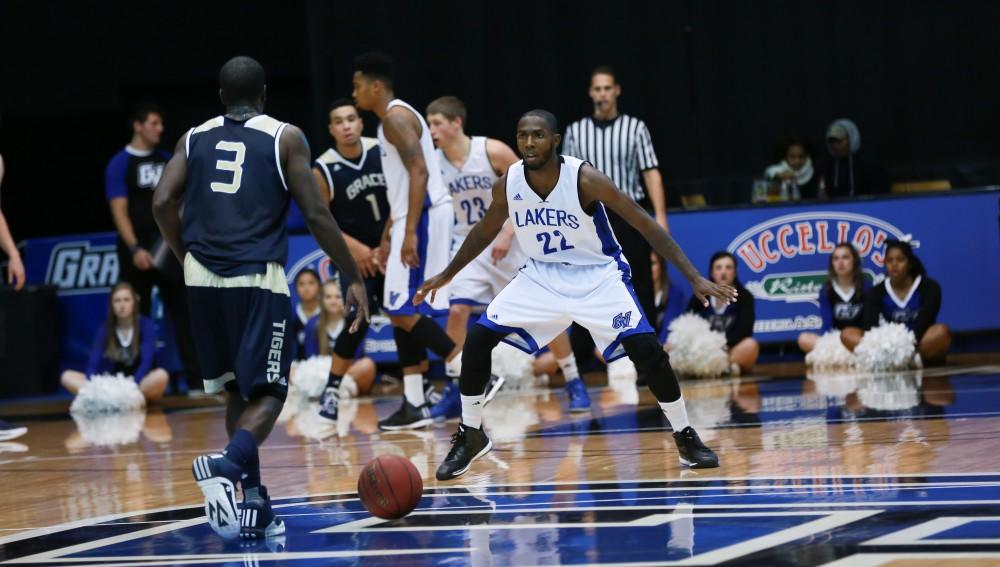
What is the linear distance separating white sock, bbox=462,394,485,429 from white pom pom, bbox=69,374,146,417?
5.78m

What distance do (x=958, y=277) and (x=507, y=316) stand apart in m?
5.96

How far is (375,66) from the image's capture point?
28.0ft

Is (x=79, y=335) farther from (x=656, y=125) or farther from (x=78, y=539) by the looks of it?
(x=78, y=539)

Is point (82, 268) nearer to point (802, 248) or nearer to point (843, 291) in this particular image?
point (802, 248)

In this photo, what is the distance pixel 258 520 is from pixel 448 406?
4.02 meters

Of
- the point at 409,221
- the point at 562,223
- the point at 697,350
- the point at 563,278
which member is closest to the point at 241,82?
the point at 562,223

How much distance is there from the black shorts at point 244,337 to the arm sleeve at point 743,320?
6.44 m

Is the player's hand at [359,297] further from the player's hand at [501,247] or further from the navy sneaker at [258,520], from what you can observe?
the player's hand at [501,247]

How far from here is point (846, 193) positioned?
12.6 m

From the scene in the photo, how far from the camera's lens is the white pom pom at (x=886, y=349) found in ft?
34.9

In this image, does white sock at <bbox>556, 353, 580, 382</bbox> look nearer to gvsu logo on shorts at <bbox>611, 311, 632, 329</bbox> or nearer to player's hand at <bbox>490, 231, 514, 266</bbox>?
player's hand at <bbox>490, 231, 514, 266</bbox>

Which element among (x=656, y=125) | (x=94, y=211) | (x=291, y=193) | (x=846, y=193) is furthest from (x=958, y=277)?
(x=94, y=211)

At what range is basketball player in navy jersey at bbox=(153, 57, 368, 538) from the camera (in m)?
5.44

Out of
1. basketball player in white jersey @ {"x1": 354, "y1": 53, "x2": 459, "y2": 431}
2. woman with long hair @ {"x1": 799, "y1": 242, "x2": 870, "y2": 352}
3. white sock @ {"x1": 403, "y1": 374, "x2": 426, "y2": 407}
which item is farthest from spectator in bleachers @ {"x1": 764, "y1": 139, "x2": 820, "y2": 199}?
white sock @ {"x1": 403, "y1": 374, "x2": 426, "y2": 407}
